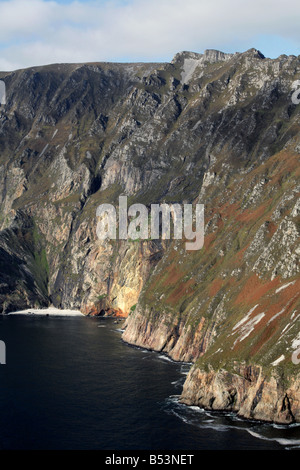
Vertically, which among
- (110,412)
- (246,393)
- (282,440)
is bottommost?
(110,412)

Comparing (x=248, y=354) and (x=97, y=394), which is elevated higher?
(x=248, y=354)

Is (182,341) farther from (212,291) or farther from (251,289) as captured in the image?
(251,289)

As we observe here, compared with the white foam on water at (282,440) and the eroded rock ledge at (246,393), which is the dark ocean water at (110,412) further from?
the eroded rock ledge at (246,393)

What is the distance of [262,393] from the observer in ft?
332

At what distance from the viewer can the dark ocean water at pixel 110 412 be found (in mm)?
91000

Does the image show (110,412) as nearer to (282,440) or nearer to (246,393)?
(246,393)

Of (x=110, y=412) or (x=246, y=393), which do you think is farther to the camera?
(x=110, y=412)

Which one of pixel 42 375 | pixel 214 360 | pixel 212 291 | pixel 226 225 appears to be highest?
pixel 226 225

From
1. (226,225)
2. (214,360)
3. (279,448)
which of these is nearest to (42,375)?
(214,360)

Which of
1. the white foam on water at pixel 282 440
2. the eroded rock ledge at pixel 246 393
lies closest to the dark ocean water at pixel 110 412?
the white foam on water at pixel 282 440

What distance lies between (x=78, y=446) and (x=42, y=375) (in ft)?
181

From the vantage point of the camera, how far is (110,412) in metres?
109

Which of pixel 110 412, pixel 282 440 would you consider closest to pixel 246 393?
pixel 282 440
